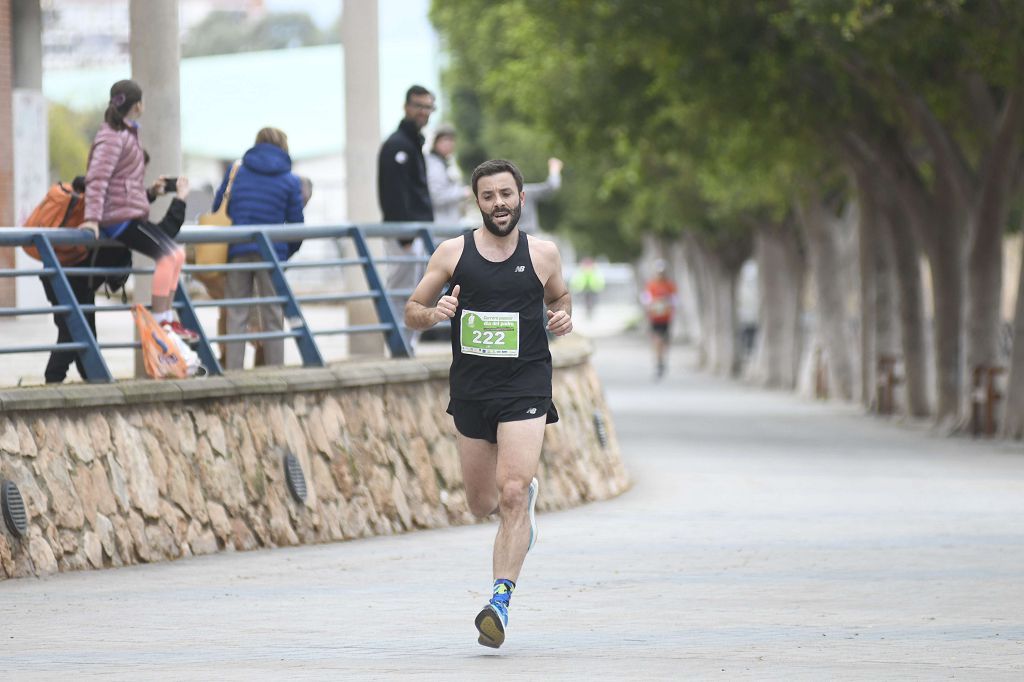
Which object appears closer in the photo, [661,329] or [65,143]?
[661,329]

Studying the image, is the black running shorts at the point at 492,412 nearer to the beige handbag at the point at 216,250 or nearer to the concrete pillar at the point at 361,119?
the beige handbag at the point at 216,250

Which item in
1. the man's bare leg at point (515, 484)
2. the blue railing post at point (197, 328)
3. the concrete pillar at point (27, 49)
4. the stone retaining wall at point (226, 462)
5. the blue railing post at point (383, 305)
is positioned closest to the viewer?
the man's bare leg at point (515, 484)

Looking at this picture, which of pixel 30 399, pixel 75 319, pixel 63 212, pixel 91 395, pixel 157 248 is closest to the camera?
pixel 30 399

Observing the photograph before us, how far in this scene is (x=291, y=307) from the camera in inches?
506

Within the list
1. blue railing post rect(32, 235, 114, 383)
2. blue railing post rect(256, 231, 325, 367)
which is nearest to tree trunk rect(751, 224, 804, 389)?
blue railing post rect(256, 231, 325, 367)

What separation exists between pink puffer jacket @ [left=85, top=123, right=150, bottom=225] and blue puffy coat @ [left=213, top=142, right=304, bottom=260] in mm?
1769

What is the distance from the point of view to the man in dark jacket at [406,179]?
46.5ft

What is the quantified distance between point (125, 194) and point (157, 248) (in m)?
0.34

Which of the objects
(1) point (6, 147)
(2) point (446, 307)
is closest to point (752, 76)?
(1) point (6, 147)

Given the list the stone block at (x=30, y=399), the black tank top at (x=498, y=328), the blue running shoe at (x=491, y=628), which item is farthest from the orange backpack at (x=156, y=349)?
the blue running shoe at (x=491, y=628)

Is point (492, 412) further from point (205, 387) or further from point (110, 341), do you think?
point (110, 341)

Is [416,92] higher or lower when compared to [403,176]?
higher

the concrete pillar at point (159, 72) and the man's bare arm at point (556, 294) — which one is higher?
the concrete pillar at point (159, 72)

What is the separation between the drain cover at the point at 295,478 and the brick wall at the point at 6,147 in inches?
400
